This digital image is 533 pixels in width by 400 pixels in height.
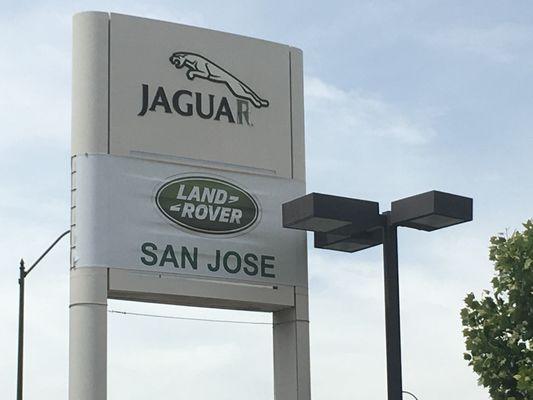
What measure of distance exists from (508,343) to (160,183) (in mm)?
9424

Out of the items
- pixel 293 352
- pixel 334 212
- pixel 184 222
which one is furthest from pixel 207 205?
pixel 293 352

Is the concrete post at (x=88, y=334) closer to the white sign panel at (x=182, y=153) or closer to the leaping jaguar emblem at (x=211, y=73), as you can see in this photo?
the white sign panel at (x=182, y=153)

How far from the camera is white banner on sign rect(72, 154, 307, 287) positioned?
A: 25984 mm

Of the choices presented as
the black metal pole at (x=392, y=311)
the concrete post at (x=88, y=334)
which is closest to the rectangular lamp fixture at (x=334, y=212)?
the black metal pole at (x=392, y=311)

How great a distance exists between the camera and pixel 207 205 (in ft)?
89.2

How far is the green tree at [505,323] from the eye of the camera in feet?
98.0

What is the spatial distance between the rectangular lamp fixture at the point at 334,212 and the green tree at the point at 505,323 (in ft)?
20.1

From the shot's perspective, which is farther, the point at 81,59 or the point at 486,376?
the point at 486,376

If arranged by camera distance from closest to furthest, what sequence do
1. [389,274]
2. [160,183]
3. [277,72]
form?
[389,274] → [160,183] → [277,72]

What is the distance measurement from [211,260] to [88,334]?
3.24 meters

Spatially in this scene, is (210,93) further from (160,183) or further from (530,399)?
(530,399)

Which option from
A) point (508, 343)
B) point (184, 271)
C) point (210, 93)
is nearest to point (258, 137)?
point (210, 93)

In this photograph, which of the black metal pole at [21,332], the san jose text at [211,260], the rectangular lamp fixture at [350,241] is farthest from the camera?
the black metal pole at [21,332]

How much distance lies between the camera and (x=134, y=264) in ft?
85.5
